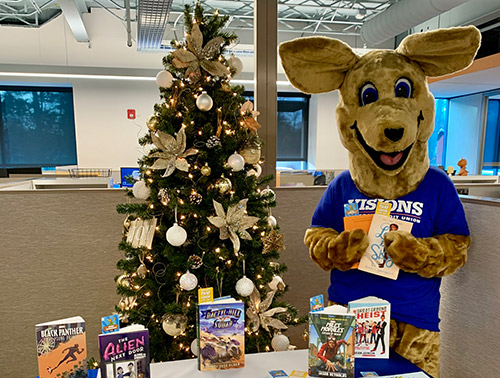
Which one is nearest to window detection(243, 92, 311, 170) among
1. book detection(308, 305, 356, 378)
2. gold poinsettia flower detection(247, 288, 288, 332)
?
gold poinsettia flower detection(247, 288, 288, 332)

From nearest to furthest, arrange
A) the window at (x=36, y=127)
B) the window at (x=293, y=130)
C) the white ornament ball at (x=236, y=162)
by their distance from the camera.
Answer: the white ornament ball at (x=236, y=162), the window at (x=36, y=127), the window at (x=293, y=130)

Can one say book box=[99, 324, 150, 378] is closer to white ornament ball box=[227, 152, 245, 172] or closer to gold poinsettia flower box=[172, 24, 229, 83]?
white ornament ball box=[227, 152, 245, 172]

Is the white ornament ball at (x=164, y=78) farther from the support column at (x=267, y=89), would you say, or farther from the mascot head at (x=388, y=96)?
the support column at (x=267, y=89)

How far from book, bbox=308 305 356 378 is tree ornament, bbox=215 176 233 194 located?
64cm

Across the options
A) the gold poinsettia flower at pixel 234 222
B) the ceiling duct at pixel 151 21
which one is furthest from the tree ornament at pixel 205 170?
the ceiling duct at pixel 151 21

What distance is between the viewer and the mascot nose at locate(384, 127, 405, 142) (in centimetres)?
125

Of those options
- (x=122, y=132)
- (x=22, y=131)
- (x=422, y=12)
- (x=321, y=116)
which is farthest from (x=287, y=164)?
(x=22, y=131)

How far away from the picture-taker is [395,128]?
125 centimetres

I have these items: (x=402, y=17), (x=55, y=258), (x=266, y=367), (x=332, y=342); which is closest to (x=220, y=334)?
(x=266, y=367)

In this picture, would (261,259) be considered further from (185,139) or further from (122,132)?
(122,132)

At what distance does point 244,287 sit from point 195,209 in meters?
0.38

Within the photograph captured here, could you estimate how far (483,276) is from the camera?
1.55 m

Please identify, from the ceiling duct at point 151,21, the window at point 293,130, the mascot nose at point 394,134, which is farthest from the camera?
the window at point 293,130

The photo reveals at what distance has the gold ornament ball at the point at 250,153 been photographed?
1.54 m
